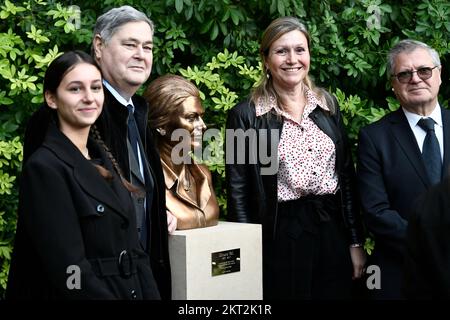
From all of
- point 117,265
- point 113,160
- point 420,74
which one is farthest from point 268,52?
point 117,265

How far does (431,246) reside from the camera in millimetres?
2672

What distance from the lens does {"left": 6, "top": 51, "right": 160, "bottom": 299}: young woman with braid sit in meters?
3.63

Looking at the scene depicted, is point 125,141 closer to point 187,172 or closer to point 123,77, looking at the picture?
point 123,77

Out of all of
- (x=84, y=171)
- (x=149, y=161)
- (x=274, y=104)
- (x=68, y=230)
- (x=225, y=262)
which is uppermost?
(x=274, y=104)

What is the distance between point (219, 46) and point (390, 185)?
173 centimetres

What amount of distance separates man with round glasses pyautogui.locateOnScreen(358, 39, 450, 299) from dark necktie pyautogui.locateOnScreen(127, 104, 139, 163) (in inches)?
57.1

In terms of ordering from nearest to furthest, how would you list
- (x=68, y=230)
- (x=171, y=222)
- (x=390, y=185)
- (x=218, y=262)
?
(x=68, y=230)
(x=171, y=222)
(x=218, y=262)
(x=390, y=185)

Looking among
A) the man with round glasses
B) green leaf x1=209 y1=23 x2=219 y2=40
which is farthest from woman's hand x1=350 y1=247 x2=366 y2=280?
green leaf x1=209 y1=23 x2=219 y2=40

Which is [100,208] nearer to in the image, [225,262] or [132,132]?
[132,132]

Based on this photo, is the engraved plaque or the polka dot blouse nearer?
the engraved plaque

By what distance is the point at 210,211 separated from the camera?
198 inches

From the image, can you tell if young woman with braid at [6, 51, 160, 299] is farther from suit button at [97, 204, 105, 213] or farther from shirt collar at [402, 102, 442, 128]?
shirt collar at [402, 102, 442, 128]

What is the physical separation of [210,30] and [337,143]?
129 cm
